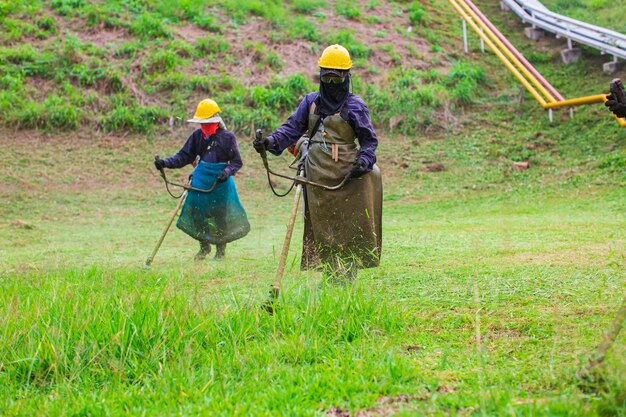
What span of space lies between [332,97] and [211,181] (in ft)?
10.4

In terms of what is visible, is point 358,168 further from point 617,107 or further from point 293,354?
point 617,107

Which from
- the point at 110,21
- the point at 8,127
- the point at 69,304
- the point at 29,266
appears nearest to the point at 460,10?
the point at 110,21

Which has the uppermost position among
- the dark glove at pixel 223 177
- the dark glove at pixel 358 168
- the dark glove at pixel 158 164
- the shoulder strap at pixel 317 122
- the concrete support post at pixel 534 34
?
the concrete support post at pixel 534 34

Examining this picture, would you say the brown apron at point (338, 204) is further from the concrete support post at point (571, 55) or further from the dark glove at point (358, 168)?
the concrete support post at point (571, 55)

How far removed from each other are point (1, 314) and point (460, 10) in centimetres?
1613

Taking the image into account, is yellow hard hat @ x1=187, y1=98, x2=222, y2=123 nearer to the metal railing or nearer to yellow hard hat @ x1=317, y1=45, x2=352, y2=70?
yellow hard hat @ x1=317, y1=45, x2=352, y2=70

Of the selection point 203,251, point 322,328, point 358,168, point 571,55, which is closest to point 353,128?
point 358,168

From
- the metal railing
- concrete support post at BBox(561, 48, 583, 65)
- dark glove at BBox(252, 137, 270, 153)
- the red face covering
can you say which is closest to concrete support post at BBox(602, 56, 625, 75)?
the metal railing

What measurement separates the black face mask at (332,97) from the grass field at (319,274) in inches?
49.1

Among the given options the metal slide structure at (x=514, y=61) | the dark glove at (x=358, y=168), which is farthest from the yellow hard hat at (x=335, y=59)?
the metal slide structure at (x=514, y=61)

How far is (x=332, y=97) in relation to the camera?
595 centimetres

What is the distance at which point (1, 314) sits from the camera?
476cm

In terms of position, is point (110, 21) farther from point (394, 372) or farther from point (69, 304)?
point (394, 372)

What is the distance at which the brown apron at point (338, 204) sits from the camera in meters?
5.94
